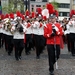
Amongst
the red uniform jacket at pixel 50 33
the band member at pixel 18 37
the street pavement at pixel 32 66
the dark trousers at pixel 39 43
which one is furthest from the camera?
the dark trousers at pixel 39 43

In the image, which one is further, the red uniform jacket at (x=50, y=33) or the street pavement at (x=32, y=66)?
the street pavement at (x=32, y=66)

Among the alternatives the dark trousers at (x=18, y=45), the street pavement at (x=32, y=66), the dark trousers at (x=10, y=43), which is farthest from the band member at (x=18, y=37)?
the dark trousers at (x=10, y=43)

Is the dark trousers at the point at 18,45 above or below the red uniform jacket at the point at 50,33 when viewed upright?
below

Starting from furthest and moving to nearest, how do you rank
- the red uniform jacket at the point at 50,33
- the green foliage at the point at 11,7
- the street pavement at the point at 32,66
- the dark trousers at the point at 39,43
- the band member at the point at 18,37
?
the green foliage at the point at 11,7, the dark trousers at the point at 39,43, the band member at the point at 18,37, the street pavement at the point at 32,66, the red uniform jacket at the point at 50,33

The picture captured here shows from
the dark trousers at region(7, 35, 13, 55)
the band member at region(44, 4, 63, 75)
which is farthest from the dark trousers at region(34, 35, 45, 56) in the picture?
the band member at region(44, 4, 63, 75)

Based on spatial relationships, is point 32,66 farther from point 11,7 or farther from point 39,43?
point 11,7

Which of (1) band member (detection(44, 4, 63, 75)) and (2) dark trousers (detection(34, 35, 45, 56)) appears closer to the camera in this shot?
(1) band member (detection(44, 4, 63, 75))

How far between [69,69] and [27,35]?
5.86 m

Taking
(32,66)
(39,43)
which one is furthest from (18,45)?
(32,66)

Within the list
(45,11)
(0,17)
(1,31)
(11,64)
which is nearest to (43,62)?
(11,64)

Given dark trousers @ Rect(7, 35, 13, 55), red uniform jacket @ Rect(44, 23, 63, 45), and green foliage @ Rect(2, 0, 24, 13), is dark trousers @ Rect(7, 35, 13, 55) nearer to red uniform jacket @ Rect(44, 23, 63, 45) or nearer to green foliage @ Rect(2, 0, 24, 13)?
red uniform jacket @ Rect(44, 23, 63, 45)

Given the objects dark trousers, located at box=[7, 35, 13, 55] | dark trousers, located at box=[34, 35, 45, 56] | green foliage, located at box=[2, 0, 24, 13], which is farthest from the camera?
green foliage, located at box=[2, 0, 24, 13]

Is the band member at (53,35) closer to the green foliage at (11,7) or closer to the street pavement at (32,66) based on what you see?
the street pavement at (32,66)

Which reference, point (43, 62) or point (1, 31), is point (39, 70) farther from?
point (1, 31)
